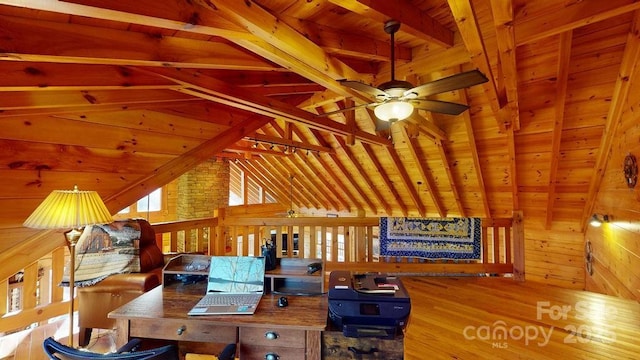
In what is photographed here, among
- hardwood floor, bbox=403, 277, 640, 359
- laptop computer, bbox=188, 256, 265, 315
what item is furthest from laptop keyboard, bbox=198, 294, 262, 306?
hardwood floor, bbox=403, 277, 640, 359

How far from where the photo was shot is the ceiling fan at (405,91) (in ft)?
6.62

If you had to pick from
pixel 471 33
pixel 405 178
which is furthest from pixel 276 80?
pixel 405 178

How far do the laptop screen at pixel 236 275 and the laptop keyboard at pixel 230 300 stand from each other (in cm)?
6

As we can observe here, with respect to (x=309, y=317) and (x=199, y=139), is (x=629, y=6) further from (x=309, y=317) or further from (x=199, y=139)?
(x=199, y=139)

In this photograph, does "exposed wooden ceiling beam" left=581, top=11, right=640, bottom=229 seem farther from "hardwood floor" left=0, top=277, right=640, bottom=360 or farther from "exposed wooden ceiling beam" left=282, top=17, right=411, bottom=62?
"exposed wooden ceiling beam" left=282, top=17, right=411, bottom=62

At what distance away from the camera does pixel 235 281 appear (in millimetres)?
1935

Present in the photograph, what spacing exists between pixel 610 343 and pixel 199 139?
4048mm

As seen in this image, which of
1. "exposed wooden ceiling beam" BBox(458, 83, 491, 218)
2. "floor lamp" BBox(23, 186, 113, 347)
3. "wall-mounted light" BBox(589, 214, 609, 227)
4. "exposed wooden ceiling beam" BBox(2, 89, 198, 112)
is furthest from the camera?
"exposed wooden ceiling beam" BBox(458, 83, 491, 218)

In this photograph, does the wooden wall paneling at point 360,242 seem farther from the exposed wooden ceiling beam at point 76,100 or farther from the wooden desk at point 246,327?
the exposed wooden ceiling beam at point 76,100

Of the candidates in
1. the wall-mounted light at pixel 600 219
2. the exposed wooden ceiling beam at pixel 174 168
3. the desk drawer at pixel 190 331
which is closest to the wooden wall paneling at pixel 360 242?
the exposed wooden ceiling beam at pixel 174 168

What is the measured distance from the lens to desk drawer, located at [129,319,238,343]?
1.57 metres

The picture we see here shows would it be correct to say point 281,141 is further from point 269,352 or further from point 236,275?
point 269,352


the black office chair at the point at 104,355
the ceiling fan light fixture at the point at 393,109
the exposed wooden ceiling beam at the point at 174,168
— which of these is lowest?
the black office chair at the point at 104,355

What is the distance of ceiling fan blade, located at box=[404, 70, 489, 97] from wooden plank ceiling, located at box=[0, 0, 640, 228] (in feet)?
0.78
